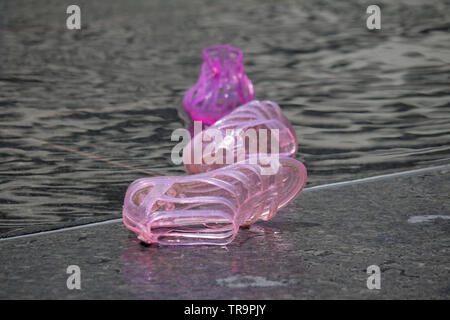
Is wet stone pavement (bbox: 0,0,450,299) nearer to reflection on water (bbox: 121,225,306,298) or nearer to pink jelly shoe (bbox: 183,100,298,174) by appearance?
reflection on water (bbox: 121,225,306,298)

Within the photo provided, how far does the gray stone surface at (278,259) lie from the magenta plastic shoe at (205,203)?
50mm

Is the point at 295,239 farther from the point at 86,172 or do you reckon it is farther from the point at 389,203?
the point at 86,172

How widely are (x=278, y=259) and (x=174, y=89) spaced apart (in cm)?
235

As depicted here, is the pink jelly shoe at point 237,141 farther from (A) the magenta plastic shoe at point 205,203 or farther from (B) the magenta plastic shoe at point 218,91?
(B) the magenta plastic shoe at point 218,91

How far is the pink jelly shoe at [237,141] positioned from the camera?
283 cm

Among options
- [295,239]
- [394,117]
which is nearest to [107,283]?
[295,239]

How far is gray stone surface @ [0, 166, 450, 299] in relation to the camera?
6.36 feet

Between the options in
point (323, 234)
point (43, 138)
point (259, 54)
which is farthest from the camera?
point (259, 54)

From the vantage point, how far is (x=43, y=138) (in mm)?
3471

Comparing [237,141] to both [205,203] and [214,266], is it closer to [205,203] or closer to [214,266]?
[205,203]

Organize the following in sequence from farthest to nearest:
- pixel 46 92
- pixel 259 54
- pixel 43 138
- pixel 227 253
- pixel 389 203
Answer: pixel 259 54 < pixel 46 92 < pixel 43 138 < pixel 389 203 < pixel 227 253

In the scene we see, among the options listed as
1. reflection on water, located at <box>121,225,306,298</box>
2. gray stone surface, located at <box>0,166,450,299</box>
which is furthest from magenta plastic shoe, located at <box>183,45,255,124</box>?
reflection on water, located at <box>121,225,306,298</box>

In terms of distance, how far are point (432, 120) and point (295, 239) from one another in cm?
160

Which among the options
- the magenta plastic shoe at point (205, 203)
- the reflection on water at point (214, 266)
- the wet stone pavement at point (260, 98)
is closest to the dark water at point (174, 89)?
the wet stone pavement at point (260, 98)
